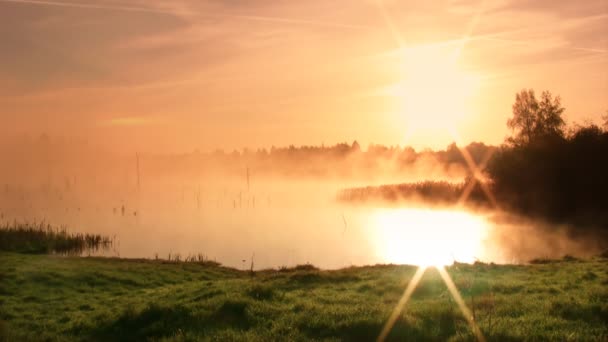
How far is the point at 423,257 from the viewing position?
44.8m

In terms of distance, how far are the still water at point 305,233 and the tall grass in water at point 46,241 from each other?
7.24 ft

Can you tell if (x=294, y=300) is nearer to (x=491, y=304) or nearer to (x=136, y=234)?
(x=491, y=304)

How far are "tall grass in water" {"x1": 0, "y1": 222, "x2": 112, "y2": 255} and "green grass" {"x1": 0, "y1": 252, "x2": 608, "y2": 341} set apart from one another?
713 inches

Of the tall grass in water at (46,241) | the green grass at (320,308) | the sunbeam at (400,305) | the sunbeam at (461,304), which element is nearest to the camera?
the sunbeam at (461,304)

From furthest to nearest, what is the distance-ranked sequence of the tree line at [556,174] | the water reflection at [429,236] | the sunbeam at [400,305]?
the tree line at [556,174] → the water reflection at [429,236] → the sunbeam at [400,305]

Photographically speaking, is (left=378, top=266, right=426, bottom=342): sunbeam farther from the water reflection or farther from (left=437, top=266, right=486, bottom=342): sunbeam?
the water reflection

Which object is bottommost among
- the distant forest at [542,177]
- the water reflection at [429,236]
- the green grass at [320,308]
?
the green grass at [320,308]

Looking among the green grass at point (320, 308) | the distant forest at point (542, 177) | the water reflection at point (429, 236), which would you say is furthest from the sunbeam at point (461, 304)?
the distant forest at point (542, 177)

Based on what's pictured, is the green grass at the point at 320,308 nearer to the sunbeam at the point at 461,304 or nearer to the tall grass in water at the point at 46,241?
the sunbeam at the point at 461,304

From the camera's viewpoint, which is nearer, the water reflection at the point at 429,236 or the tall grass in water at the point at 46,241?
the tall grass in water at the point at 46,241

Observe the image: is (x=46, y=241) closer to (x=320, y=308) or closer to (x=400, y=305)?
(x=320, y=308)

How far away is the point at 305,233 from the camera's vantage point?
59688 mm

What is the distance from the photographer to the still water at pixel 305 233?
45.2m

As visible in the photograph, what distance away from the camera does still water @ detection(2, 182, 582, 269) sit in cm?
4519
